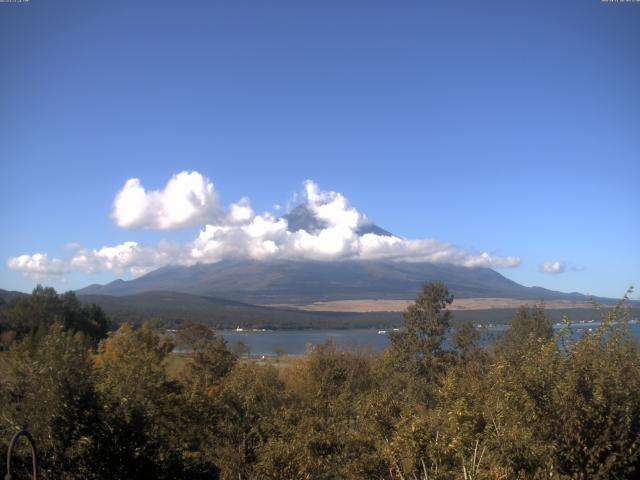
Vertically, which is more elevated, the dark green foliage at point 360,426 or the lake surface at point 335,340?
the dark green foliage at point 360,426

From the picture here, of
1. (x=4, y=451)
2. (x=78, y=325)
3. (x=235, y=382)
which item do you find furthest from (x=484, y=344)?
(x=78, y=325)

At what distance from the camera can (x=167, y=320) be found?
440 ft

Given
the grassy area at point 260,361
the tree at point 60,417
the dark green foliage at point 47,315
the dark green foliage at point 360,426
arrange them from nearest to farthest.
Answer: the dark green foliage at point 360,426
the tree at point 60,417
the grassy area at point 260,361
the dark green foliage at point 47,315

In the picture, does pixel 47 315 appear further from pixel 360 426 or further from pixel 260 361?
pixel 360 426

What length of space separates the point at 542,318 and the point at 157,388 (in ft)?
90.5

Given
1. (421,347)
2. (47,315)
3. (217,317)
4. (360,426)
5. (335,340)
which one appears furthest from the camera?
(217,317)

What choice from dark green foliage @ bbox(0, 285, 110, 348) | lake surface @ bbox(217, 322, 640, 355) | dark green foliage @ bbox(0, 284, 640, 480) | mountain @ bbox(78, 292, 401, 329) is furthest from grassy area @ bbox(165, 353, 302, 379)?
mountain @ bbox(78, 292, 401, 329)

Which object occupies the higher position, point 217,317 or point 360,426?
point 360,426

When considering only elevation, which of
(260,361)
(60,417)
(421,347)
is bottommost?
(260,361)

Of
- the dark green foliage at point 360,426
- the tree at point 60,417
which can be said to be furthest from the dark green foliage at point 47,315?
the tree at point 60,417

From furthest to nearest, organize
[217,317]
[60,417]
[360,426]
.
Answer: [217,317] → [360,426] → [60,417]

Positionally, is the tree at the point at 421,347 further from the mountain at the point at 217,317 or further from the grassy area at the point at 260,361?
the mountain at the point at 217,317

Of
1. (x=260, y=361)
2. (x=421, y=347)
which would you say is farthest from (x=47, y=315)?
(x=421, y=347)

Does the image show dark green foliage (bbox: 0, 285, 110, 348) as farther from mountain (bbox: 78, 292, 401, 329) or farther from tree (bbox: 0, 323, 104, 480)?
tree (bbox: 0, 323, 104, 480)
